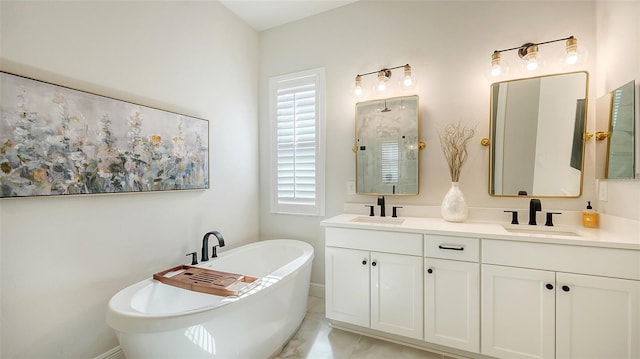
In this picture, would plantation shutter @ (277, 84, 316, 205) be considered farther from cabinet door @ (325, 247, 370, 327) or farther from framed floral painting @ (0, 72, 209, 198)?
framed floral painting @ (0, 72, 209, 198)

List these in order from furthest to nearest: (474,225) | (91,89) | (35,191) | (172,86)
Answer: (172,86) → (474,225) → (91,89) → (35,191)

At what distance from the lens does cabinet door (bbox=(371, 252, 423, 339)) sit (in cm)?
185

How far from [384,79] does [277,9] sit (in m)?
1.35

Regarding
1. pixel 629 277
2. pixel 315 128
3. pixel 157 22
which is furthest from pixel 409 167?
pixel 157 22

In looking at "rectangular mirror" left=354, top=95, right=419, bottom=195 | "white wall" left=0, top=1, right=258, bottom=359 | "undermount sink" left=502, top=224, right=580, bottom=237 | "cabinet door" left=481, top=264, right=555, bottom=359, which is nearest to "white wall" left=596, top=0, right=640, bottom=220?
"undermount sink" left=502, top=224, right=580, bottom=237

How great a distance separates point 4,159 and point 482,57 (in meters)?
3.10

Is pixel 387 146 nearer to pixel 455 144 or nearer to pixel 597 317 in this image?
pixel 455 144

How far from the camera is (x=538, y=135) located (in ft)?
6.35

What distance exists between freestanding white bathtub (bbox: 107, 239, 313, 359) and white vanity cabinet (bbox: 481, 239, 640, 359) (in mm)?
1333

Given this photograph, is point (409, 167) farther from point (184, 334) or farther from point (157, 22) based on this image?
point (157, 22)

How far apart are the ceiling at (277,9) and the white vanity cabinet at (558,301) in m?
2.58

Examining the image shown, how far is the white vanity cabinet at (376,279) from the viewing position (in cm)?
186

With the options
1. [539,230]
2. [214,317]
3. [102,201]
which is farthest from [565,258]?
[102,201]

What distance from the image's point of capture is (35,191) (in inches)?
53.5
